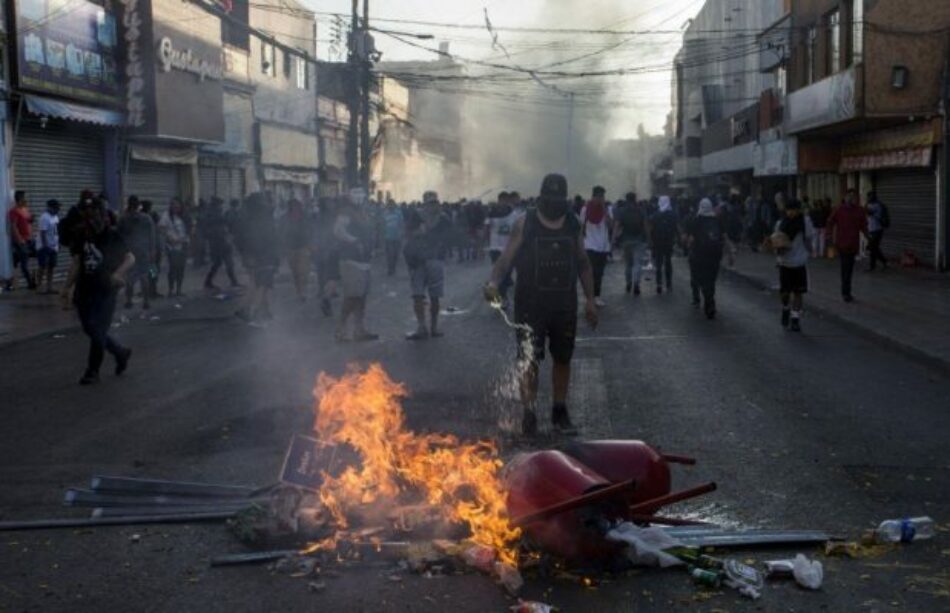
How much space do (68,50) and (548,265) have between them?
1822cm

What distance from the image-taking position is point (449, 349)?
1212 cm

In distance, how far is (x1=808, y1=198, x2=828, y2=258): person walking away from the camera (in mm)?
28406

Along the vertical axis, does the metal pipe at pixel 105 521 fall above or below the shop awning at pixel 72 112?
below

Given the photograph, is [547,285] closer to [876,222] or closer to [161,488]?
[161,488]

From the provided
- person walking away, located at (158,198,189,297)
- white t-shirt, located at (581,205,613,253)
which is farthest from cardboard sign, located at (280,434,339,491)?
person walking away, located at (158,198,189,297)

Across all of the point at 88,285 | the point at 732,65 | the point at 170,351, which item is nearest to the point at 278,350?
the point at 170,351

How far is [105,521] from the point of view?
5.46 meters

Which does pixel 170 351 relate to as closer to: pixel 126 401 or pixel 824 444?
pixel 126 401

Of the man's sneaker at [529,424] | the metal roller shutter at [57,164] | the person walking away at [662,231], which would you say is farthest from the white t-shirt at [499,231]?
the man's sneaker at [529,424]

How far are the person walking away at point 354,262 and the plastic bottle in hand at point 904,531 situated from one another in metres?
8.38

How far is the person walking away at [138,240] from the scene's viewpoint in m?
17.3

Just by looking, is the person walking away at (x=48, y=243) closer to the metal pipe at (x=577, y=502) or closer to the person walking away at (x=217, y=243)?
the person walking away at (x=217, y=243)

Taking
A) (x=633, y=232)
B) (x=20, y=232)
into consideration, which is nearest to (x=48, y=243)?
(x=20, y=232)

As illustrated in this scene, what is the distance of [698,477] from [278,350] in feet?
22.4
